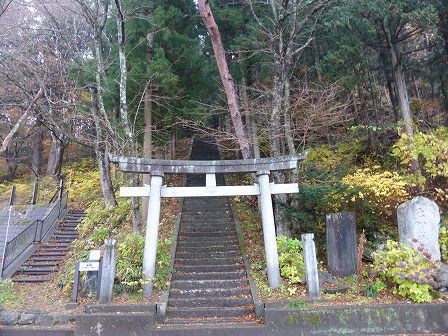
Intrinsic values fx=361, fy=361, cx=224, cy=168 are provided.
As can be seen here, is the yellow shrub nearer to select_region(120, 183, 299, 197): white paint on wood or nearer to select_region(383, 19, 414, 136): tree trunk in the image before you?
select_region(120, 183, 299, 197): white paint on wood

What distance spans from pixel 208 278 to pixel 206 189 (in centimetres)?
218

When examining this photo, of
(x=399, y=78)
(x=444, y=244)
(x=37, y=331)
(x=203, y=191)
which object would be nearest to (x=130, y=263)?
(x=37, y=331)

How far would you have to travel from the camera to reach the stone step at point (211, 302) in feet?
25.2

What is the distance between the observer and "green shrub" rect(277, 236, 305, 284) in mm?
7941

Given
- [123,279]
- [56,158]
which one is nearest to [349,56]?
[123,279]

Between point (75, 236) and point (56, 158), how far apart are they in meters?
10.7

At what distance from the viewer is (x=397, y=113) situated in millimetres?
17203

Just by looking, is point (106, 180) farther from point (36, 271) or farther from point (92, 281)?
point (92, 281)

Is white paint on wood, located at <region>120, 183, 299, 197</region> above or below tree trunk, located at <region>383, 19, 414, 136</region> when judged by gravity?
below

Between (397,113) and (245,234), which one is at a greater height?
(397,113)

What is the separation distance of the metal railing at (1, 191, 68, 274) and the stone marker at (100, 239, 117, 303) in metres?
4.14

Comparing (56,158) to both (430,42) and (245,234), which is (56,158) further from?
(430,42)

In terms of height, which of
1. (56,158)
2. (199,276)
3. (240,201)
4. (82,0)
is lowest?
(199,276)

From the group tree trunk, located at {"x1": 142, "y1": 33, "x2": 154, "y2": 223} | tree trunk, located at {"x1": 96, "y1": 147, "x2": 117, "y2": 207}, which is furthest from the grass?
tree trunk, located at {"x1": 96, "y1": 147, "x2": 117, "y2": 207}
